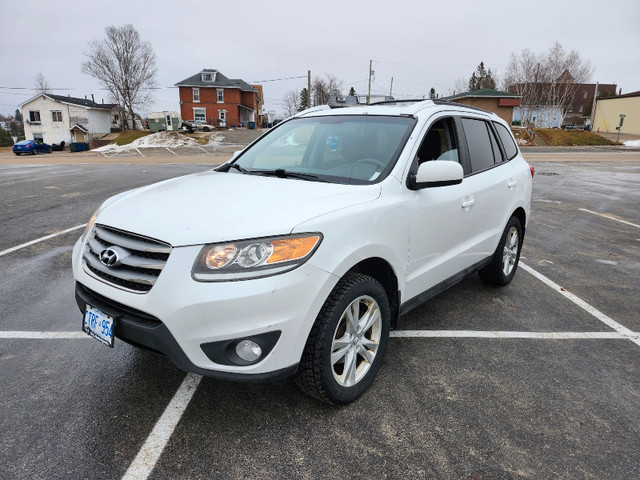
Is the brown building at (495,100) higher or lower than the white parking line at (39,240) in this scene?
higher

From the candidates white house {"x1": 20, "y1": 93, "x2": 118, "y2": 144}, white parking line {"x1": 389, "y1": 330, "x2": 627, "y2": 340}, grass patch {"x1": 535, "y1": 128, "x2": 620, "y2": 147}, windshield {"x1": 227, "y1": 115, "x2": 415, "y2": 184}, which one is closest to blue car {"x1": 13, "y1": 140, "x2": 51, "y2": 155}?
white house {"x1": 20, "y1": 93, "x2": 118, "y2": 144}

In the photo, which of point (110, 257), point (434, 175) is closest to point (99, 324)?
point (110, 257)

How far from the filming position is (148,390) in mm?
2727

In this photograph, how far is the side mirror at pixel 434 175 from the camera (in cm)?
278

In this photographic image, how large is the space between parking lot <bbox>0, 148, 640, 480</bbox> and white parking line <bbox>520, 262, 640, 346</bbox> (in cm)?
2

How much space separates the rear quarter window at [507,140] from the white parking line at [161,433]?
3.70 m

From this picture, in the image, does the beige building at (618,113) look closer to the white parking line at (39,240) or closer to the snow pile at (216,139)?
the snow pile at (216,139)

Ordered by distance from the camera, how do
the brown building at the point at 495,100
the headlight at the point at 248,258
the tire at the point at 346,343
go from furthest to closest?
the brown building at the point at 495,100 → the tire at the point at 346,343 → the headlight at the point at 248,258

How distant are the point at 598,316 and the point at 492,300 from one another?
908 mm

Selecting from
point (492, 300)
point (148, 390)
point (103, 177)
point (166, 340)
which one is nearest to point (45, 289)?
point (148, 390)

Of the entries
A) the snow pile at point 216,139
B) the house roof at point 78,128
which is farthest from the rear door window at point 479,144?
the house roof at point 78,128

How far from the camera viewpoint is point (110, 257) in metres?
2.28

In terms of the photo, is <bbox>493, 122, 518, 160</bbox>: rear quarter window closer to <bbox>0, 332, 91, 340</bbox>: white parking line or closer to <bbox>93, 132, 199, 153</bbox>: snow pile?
<bbox>0, 332, 91, 340</bbox>: white parking line

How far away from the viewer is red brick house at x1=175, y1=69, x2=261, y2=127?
6166cm
